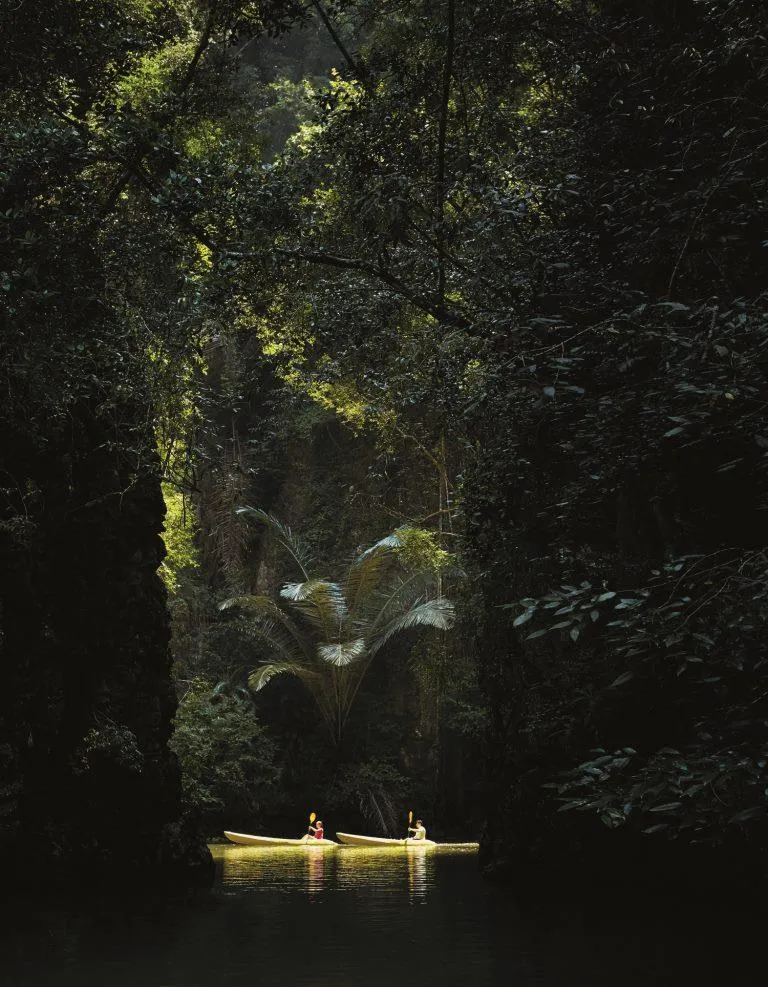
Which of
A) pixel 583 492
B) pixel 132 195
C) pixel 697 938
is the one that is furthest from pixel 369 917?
pixel 132 195

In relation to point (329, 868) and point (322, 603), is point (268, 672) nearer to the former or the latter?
point (322, 603)

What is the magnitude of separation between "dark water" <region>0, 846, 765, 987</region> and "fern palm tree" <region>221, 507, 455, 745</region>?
10643 mm

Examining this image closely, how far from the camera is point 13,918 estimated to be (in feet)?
29.9

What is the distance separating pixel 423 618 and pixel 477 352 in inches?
526

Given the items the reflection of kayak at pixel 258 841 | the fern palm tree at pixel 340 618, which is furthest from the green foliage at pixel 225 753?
the fern palm tree at pixel 340 618

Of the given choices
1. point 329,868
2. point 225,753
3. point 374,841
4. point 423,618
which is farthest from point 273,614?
point 329,868

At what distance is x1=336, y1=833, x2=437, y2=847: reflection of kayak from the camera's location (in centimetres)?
2148

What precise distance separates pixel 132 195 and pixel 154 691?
5729mm

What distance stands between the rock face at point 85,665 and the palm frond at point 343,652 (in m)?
8.82

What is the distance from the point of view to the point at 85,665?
41.2 feet

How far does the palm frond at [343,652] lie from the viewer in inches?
893

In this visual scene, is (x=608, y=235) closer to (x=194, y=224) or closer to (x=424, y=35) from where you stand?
(x=194, y=224)

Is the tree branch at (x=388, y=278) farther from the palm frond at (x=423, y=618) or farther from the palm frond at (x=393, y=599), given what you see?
the palm frond at (x=393, y=599)

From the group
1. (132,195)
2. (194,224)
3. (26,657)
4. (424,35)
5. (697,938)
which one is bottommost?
(697,938)
